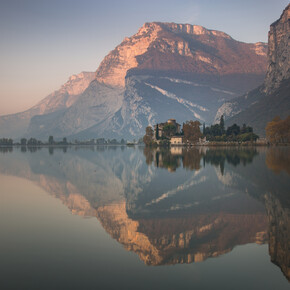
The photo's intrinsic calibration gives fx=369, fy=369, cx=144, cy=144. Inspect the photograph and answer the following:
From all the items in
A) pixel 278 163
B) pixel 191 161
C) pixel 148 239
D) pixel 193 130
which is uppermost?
pixel 193 130

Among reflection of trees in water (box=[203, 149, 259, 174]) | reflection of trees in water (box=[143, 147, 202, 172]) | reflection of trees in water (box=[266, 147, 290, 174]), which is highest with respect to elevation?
reflection of trees in water (box=[266, 147, 290, 174])

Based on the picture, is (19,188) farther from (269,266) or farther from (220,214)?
(269,266)

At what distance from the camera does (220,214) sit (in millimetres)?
22688

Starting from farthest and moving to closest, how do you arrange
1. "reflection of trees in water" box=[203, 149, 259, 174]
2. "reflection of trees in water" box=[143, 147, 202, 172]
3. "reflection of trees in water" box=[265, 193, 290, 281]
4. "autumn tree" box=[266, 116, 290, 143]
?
1. "autumn tree" box=[266, 116, 290, 143]
2. "reflection of trees in water" box=[203, 149, 259, 174]
3. "reflection of trees in water" box=[143, 147, 202, 172]
4. "reflection of trees in water" box=[265, 193, 290, 281]

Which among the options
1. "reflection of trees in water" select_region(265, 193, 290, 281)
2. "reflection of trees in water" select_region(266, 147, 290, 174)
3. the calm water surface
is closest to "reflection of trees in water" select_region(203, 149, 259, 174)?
"reflection of trees in water" select_region(266, 147, 290, 174)

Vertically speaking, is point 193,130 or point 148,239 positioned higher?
point 193,130

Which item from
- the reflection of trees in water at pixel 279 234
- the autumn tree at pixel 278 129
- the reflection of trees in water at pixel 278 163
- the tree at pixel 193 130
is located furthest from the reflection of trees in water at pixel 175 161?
the tree at pixel 193 130

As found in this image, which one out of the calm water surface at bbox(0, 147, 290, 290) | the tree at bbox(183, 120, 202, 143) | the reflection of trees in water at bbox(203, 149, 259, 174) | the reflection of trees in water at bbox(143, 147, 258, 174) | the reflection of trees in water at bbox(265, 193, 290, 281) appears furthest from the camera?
the tree at bbox(183, 120, 202, 143)

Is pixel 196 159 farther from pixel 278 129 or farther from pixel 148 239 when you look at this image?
pixel 278 129

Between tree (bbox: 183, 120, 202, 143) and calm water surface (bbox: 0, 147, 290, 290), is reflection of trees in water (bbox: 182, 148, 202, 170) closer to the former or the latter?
calm water surface (bbox: 0, 147, 290, 290)

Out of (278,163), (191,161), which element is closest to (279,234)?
(278,163)

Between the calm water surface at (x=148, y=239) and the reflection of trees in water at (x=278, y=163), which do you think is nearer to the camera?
the calm water surface at (x=148, y=239)

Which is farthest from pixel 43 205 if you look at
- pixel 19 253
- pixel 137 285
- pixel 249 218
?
pixel 137 285

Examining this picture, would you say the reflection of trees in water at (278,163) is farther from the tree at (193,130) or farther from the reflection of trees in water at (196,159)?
the tree at (193,130)
